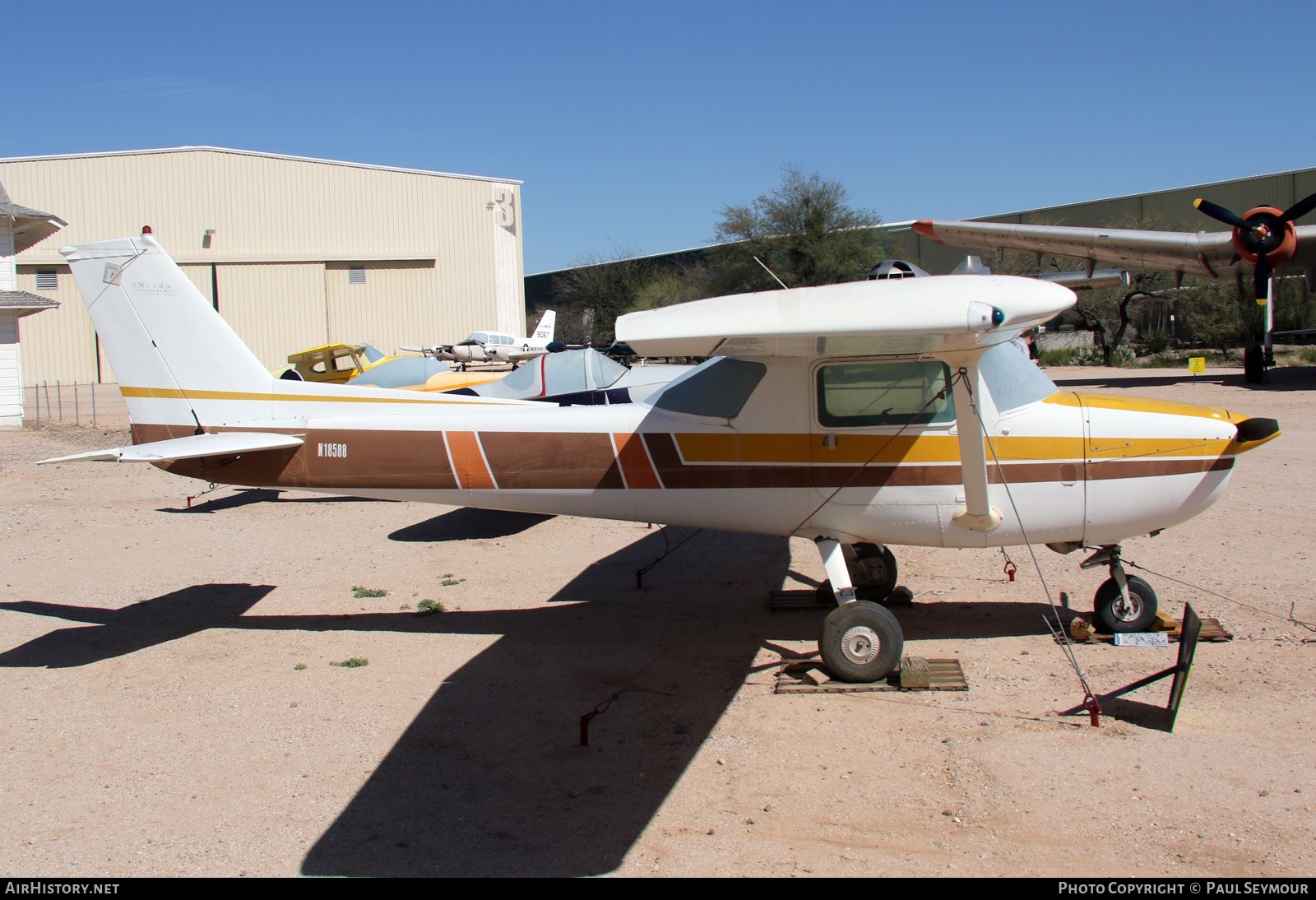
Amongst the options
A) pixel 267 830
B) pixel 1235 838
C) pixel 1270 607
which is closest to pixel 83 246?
pixel 267 830

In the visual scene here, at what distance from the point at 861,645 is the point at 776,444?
1375 millimetres

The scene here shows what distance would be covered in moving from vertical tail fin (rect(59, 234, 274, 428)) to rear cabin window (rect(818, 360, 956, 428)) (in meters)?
4.15

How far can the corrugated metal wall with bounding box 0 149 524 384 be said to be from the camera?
4197cm

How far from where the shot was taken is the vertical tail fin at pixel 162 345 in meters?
6.30

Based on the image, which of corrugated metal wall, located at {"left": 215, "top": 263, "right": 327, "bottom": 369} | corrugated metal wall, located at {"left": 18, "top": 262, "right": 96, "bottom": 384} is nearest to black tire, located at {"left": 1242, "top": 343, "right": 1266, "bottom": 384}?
corrugated metal wall, located at {"left": 215, "top": 263, "right": 327, "bottom": 369}

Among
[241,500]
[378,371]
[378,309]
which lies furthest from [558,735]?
[378,309]

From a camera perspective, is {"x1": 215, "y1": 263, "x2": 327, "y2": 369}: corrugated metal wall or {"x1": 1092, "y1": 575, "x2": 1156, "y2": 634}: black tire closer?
{"x1": 1092, "y1": 575, "x2": 1156, "y2": 634}: black tire

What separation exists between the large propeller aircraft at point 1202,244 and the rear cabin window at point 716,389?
705 inches

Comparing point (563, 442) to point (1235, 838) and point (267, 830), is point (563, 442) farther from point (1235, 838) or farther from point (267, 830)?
point (1235, 838)

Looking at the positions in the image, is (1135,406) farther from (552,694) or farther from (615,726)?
(552,694)

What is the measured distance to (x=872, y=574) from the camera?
21.8ft

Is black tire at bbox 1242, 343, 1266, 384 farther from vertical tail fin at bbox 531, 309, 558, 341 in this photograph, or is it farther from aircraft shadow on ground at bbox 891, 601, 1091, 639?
vertical tail fin at bbox 531, 309, 558, 341

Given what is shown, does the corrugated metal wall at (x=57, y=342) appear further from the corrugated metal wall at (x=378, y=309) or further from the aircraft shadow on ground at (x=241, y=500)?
the aircraft shadow on ground at (x=241, y=500)
